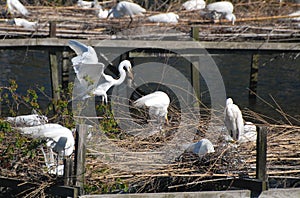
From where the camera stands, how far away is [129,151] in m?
5.40

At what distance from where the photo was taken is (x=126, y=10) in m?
10.9

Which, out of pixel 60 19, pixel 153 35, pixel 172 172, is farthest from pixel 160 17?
pixel 172 172

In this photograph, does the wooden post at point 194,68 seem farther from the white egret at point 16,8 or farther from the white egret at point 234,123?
the white egret at point 234,123

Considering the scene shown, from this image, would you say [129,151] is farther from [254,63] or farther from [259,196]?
[254,63]

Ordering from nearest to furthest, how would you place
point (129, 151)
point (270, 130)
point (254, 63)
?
point (129, 151) → point (270, 130) → point (254, 63)

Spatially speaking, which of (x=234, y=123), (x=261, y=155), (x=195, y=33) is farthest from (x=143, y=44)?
(x=261, y=155)

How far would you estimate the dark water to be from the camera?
1279 cm

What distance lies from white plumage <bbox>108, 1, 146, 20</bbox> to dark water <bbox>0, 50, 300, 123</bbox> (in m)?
1.95

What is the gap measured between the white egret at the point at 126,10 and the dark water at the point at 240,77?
1.93 m

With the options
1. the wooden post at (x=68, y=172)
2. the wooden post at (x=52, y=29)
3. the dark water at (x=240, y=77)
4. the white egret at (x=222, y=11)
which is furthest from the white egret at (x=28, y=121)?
the dark water at (x=240, y=77)

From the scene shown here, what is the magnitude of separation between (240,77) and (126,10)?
16.1ft

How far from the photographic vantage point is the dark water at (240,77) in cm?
1279

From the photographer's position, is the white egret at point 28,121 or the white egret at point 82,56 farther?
the white egret at point 82,56

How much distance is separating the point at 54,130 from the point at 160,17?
5.52 meters
